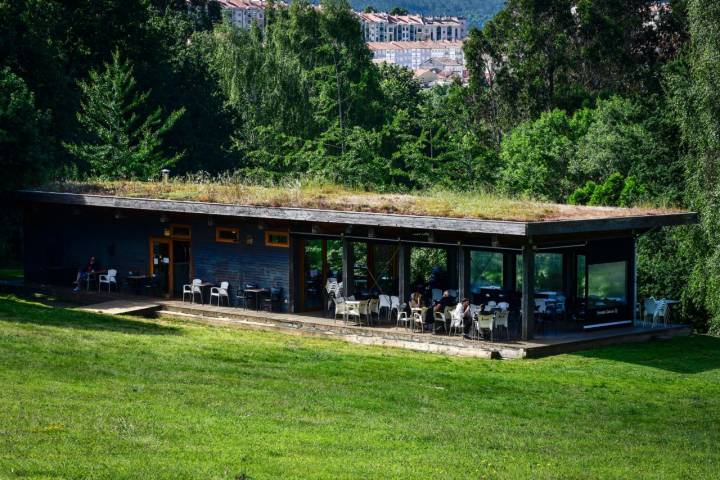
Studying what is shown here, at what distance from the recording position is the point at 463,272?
27328 millimetres

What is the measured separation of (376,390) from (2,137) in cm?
1811

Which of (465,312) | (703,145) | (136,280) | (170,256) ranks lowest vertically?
(465,312)

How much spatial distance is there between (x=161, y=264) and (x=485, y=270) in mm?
10156

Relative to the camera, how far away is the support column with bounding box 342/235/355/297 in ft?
95.6

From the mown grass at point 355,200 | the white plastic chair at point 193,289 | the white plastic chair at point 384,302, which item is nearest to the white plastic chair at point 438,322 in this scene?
the white plastic chair at point 384,302

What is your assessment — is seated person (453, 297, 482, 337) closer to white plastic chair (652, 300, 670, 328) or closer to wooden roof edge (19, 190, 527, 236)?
wooden roof edge (19, 190, 527, 236)

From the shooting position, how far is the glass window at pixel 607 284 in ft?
91.8

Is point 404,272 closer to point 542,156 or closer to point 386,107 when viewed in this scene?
point 542,156

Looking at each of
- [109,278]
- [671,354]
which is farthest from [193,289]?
[671,354]

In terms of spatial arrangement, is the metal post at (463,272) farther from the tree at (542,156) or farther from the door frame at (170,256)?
the tree at (542,156)

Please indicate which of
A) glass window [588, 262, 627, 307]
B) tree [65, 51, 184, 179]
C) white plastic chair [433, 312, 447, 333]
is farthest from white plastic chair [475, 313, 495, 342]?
tree [65, 51, 184, 179]

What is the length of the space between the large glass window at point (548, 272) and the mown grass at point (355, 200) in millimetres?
1168

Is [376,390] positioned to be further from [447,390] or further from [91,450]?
[91,450]

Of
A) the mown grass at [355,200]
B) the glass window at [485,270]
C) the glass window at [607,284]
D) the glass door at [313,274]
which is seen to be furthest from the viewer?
the glass door at [313,274]
